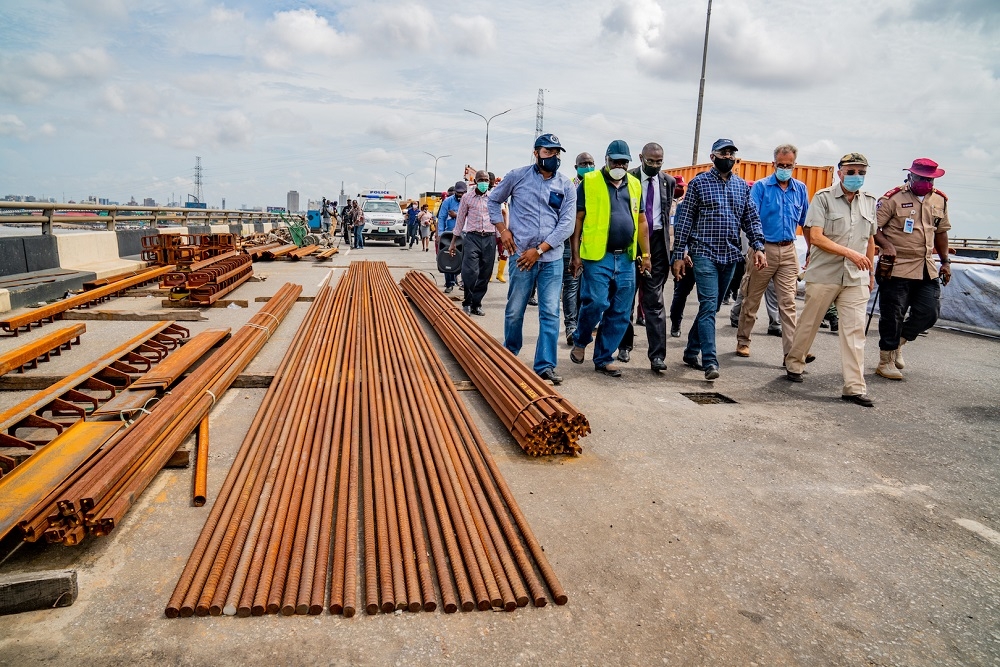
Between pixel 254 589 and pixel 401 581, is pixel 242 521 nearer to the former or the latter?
pixel 254 589

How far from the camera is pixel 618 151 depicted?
5.81 meters

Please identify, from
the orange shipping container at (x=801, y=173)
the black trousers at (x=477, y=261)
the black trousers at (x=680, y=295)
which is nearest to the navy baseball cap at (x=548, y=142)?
the black trousers at (x=680, y=295)

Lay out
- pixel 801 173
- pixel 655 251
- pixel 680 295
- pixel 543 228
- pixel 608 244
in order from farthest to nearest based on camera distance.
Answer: pixel 801 173 < pixel 680 295 < pixel 655 251 < pixel 608 244 < pixel 543 228

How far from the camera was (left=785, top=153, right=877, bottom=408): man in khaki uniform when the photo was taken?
222 inches

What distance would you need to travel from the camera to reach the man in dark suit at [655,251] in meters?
6.41

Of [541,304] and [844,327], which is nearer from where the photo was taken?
[541,304]

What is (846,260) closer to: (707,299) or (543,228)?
(707,299)

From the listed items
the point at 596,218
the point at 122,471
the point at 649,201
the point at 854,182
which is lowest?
the point at 122,471

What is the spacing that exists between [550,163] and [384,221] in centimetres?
2340

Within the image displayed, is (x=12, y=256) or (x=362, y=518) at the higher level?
(x=12, y=256)

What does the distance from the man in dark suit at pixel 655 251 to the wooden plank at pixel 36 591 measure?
5061 millimetres

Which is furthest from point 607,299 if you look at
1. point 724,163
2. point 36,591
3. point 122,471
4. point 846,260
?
point 36,591

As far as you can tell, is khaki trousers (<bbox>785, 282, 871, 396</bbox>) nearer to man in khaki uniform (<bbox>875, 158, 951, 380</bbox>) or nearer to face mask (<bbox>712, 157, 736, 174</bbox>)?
man in khaki uniform (<bbox>875, 158, 951, 380</bbox>)

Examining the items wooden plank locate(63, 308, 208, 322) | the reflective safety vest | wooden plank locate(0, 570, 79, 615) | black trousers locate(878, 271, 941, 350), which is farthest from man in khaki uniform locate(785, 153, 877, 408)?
wooden plank locate(63, 308, 208, 322)
